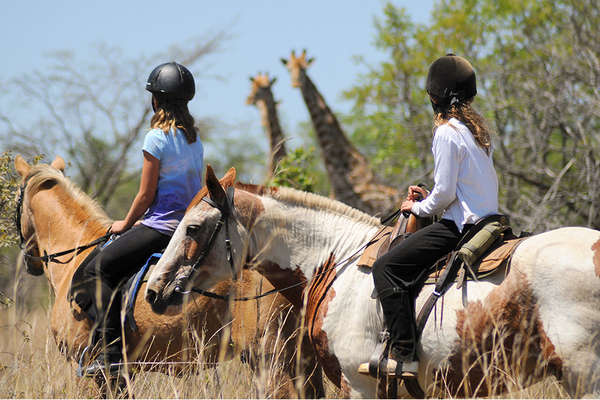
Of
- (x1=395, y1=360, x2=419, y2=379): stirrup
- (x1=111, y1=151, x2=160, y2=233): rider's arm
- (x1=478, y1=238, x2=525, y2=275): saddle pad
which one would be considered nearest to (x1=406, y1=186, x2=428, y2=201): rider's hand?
(x1=478, y1=238, x2=525, y2=275): saddle pad

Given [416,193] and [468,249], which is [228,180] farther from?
[468,249]

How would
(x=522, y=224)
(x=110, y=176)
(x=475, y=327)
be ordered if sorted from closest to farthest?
(x=475, y=327), (x=522, y=224), (x=110, y=176)

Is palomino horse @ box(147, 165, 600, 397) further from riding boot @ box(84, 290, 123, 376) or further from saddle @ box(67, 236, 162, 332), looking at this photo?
riding boot @ box(84, 290, 123, 376)

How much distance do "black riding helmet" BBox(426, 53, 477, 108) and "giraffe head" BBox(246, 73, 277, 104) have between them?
967 centimetres

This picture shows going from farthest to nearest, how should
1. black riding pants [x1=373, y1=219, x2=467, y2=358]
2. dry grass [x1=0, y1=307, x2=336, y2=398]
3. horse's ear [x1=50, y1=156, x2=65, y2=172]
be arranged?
1. horse's ear [x1=50, y1=156, x2=65, y2=172]
2. dry grass [x1=0, y1=307, x2=336, y2=398]
3. black riding pants [x1=373, y1=219, x2=467, y2=358]

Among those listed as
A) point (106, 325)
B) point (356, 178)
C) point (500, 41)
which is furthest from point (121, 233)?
point (500, 41)

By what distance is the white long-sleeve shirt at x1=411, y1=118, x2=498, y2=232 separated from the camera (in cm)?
388

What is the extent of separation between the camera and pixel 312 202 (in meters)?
4.54

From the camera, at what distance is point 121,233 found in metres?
5.25

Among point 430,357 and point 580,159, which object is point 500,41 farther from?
point 430,357

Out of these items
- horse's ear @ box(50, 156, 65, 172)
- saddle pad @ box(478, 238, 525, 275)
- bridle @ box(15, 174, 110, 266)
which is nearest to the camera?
saddle pad @ box(478, 238, 525, 275)

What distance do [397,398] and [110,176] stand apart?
13176 millimetres

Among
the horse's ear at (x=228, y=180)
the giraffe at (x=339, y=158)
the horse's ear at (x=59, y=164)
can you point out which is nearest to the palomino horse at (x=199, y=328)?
the horse's ear at (x=228, y=180)

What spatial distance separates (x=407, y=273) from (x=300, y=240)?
0.87 meters
